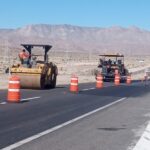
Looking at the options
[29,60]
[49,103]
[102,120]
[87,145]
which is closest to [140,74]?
[29,60]

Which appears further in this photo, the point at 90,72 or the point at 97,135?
the point at 90,72

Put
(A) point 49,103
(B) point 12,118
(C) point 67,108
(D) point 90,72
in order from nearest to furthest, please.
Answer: (B) point 12,118 → (C) point 67,108 → (A) point 49,103 → (D) point 90,72

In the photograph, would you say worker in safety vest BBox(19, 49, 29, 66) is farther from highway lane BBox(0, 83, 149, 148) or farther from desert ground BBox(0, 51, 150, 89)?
highway lane BBox(0, 83, 149, 148)

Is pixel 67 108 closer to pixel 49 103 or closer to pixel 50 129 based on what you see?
pixel 49 103

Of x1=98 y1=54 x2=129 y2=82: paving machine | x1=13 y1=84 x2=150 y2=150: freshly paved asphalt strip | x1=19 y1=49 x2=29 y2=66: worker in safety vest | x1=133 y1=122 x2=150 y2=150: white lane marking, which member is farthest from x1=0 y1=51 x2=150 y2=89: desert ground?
x1=133 y1=122 x2=150 y2=150: white lane marking

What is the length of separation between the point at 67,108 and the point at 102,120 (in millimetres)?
3911

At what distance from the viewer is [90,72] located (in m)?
78.0

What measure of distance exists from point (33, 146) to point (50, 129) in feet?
9.51

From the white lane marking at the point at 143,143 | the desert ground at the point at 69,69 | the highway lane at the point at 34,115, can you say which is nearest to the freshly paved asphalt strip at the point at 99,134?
the white lane marking at the point at 143,143

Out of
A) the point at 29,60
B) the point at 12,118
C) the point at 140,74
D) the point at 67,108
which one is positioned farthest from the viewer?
the point at 140,74

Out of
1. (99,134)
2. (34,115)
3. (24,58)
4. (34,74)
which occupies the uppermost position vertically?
(24,58)

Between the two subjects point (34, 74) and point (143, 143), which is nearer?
point (143, 143)

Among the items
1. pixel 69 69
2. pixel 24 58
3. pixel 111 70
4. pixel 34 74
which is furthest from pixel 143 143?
pixel 69 69

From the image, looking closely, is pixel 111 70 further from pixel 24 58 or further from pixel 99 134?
pixel 99 134
